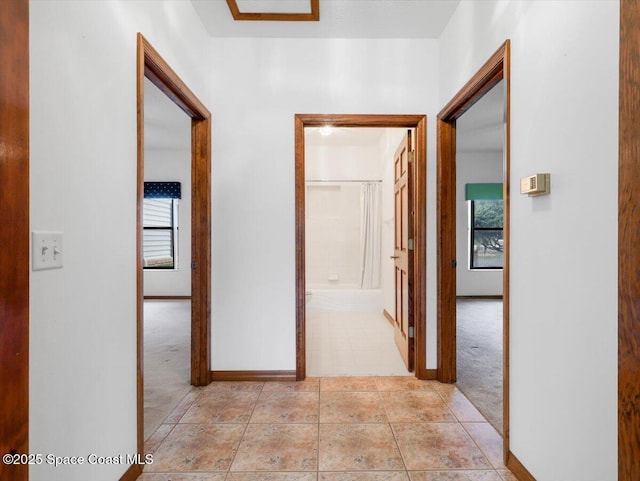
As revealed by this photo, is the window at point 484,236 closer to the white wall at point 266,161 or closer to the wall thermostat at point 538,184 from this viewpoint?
the white wall at point 266,161

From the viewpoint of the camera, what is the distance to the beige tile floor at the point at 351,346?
270cm

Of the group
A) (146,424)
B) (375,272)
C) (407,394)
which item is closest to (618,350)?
(407,394)

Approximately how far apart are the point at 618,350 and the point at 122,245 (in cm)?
177

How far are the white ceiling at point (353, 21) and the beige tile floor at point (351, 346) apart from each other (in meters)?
2.58

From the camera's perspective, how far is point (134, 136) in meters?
1.52

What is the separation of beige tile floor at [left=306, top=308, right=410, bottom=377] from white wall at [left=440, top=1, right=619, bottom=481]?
4.26 feet

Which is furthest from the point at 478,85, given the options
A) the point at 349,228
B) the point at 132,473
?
the point at 349,228

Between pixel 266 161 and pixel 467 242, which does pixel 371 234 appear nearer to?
pixel 467 242

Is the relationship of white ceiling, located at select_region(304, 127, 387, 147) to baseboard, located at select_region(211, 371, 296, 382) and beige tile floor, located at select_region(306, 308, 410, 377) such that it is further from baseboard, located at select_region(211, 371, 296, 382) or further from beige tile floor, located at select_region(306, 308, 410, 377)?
baseboard, located at select_region(211, 371, 296, 382)

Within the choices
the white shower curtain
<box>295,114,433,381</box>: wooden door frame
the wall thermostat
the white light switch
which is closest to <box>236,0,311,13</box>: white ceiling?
<box>295,114,433,381</box>: wooden door frame

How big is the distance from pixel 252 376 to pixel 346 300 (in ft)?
8.65

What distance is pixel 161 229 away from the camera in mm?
5988

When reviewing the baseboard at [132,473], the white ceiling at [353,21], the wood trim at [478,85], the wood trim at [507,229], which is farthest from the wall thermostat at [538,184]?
the baseboard at [132,473]

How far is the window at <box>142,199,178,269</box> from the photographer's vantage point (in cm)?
595
